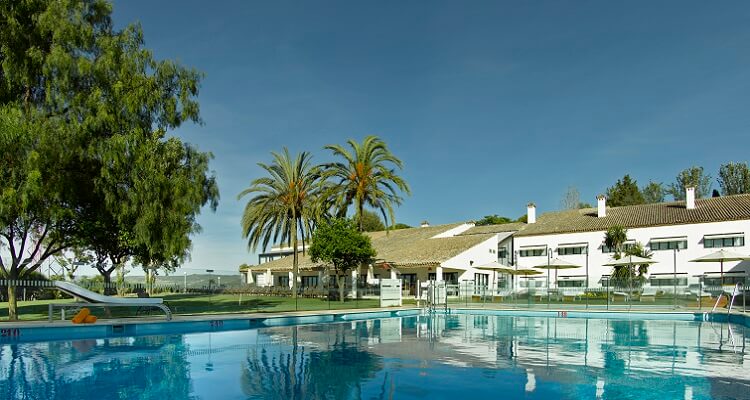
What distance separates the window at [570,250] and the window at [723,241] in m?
8.21

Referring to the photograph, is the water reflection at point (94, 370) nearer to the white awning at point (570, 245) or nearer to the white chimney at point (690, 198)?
the white awning at point (570, 245)

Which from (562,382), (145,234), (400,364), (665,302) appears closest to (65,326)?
(145,234)

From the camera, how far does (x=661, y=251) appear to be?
40625 mm

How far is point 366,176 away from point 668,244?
21693 millimetres

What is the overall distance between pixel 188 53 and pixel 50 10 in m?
4.91

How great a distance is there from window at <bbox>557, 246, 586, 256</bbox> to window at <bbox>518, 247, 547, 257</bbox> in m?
1.22

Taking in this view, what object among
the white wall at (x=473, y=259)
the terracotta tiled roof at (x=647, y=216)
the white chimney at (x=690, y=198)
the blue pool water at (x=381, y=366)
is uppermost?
the white chimney at (x=690, y=198)

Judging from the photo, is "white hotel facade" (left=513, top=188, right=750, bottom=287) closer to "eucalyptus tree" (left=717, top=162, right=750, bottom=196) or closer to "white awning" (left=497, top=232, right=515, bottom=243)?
"white awning" (left=497, top=232, right=515, bottom=243)

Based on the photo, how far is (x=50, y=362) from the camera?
41.5 ft

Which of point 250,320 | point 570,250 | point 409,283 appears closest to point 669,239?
point 570,250

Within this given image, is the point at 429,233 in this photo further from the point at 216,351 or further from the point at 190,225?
the point at 216,351

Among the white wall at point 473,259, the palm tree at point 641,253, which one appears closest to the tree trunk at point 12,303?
the white wall at point 473,259

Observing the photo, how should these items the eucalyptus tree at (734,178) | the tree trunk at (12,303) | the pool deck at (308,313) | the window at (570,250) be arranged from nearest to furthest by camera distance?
the pool deck at (308,313) → the tree trunk at (12,303) → the window at (570,250) → the eucalyptus tree at (734,178)

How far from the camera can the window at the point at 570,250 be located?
44.5 meters
